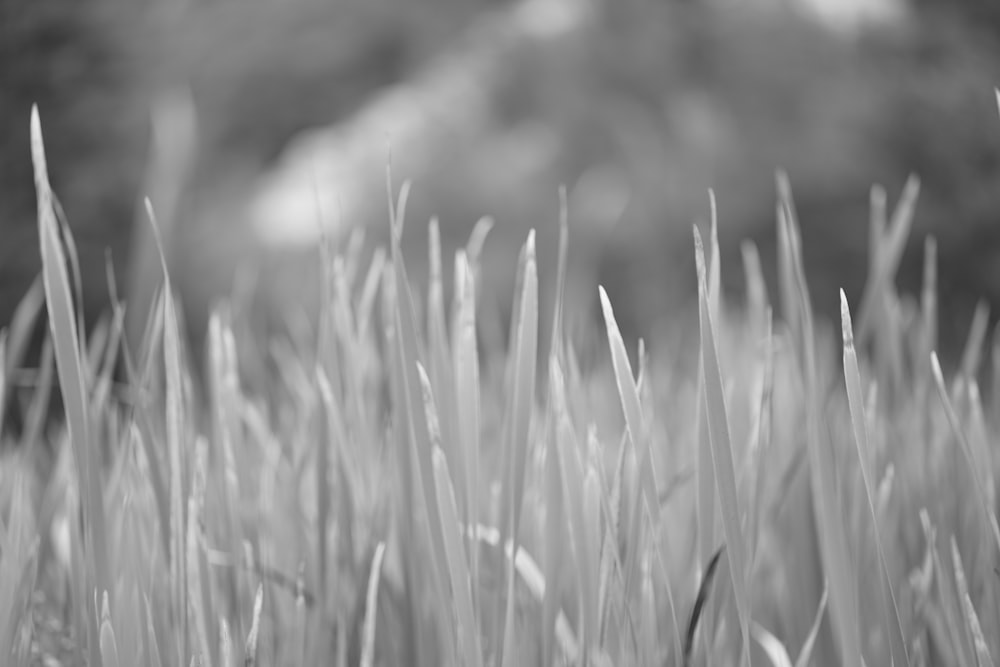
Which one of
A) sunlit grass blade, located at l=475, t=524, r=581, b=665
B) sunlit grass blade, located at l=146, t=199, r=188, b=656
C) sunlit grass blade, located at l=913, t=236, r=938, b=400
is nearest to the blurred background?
sunlit grass blade, located at l=913, t=236, r=938, b=400

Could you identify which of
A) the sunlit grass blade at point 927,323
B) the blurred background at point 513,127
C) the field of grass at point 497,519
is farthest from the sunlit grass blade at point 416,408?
the blurred background at point 513,127

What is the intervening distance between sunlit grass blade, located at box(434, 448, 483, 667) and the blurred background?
5.01ft

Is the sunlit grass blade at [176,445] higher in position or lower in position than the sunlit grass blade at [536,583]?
higher

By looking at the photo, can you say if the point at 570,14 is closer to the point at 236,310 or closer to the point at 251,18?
the point at 251,18

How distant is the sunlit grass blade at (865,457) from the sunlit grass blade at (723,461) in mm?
35

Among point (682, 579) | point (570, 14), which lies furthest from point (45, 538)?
point (570, 14)

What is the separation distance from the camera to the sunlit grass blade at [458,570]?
27 centimetres

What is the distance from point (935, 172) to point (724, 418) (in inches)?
85.9

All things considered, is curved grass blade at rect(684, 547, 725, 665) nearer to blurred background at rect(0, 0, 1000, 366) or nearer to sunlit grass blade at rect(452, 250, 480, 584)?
sunlit grass blade at rect(452, 250, 480, 584)

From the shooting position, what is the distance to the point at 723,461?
0.89 ft

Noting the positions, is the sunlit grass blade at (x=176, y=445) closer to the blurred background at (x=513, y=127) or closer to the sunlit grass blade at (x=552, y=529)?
the sunlit grass blade at (x=552, y=529)

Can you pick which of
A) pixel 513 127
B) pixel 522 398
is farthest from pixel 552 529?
pixel 513 127

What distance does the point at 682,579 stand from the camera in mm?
469

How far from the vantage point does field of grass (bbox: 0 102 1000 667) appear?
11.3 inches
